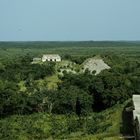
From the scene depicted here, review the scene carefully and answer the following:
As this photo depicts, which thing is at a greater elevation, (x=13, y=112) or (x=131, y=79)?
(x=131, y=79)

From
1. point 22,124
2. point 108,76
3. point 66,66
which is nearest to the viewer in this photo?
point 22,124

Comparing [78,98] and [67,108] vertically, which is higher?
[78,98]

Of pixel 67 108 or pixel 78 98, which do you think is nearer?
pixel 78 98

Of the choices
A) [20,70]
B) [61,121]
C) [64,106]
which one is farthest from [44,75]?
[61,121]

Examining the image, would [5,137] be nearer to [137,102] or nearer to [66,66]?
[137,102]

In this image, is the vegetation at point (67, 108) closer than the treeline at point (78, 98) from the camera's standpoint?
Yes

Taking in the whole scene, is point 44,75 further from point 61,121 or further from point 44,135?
point 44,135

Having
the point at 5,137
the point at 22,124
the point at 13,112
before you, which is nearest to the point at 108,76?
the point at 13,112

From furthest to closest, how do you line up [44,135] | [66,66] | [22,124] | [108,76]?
[66,66], [108,76], [22,124], [44,135]

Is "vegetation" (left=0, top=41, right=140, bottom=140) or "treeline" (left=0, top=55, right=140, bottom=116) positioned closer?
"vegetation" (left=0, top=41, right=140, bottom=140)

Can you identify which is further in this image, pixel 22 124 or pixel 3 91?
pixel 3 91
